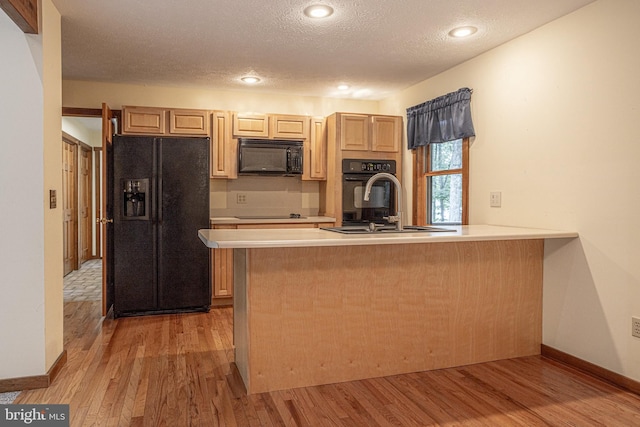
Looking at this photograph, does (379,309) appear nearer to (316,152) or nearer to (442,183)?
(442,183)

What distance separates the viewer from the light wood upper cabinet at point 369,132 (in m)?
4.82

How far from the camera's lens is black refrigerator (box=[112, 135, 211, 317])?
429 cm

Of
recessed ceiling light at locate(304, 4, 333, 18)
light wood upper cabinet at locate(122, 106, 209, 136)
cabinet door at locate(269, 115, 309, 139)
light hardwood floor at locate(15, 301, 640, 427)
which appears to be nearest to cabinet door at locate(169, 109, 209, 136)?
light wood upper cabinet at locate(122, 106, 209, 136)

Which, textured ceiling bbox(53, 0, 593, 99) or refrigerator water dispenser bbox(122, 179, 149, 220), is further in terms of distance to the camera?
refrigerator water dispenser bbox(122, 179, 149, 220)

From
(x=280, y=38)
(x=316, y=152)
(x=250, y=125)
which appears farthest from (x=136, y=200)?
(x=280, y=38)

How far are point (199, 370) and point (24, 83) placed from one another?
1962 mm

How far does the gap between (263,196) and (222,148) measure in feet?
2.53

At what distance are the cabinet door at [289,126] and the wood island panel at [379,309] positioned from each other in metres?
2.46

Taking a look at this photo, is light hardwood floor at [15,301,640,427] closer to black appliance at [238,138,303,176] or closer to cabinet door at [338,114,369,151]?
black appliance at [238,138,303,176]

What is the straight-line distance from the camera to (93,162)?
325 inches

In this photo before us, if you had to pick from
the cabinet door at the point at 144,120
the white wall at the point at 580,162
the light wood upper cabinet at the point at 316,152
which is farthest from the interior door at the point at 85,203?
the white wall at the point at 580,162

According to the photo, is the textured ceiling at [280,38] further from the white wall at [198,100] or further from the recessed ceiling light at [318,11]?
the white wall at [198,100]

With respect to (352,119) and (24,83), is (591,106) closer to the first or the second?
(352,119)

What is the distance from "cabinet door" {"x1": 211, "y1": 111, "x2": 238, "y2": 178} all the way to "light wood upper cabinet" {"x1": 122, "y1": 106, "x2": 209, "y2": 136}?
0.11 metres
